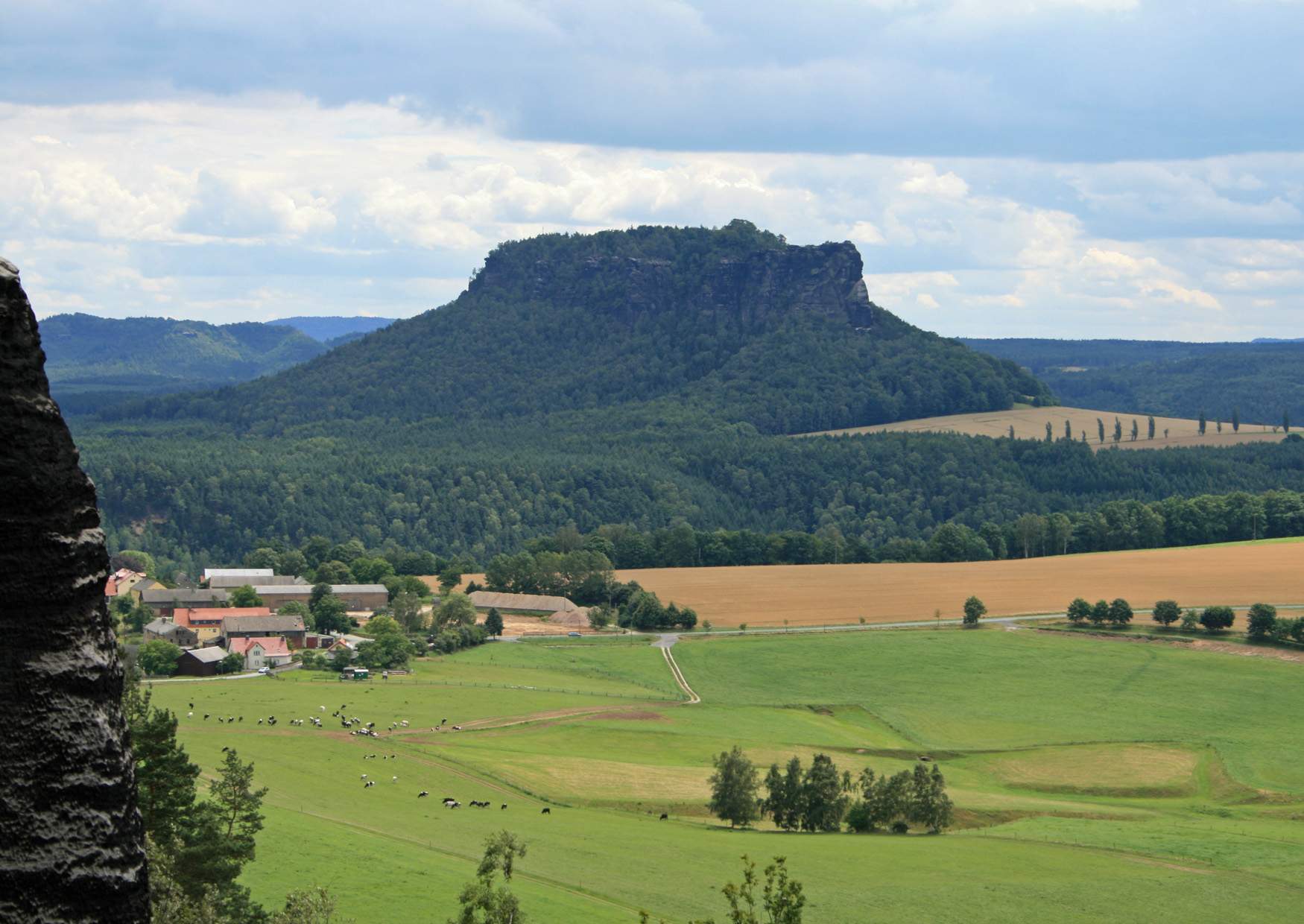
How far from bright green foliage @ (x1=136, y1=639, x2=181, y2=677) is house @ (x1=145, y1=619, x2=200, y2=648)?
41.5 ft

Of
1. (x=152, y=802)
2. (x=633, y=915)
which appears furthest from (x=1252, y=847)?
(x=152, y=802)

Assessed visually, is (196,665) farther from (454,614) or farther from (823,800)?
(823,800)

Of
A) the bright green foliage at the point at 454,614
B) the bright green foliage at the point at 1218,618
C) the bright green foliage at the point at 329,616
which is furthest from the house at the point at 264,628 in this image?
the bright green foliage at the point at 1218,618

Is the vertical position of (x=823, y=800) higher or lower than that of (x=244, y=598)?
lower

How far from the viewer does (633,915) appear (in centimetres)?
5544

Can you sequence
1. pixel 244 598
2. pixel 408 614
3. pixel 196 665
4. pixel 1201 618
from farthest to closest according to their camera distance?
pixel 244 598 → pixel 408 614 → pixel 1201 618 → pixel 196 665

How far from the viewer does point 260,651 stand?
123 m

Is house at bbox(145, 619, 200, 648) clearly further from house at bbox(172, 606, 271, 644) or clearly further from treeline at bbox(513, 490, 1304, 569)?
treeline at bbox(513, 490, 1304, 569)

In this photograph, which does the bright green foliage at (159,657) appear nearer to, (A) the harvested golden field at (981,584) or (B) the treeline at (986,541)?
(A) the harvested golden field at (981,584)

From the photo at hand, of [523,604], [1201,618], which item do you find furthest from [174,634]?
[1201,618]

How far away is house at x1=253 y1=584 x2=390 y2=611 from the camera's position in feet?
509

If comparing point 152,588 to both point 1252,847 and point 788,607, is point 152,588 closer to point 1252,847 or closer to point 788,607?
point 788,607

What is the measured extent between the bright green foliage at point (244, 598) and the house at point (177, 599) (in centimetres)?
125

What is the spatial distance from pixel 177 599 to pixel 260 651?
31.5 metres
